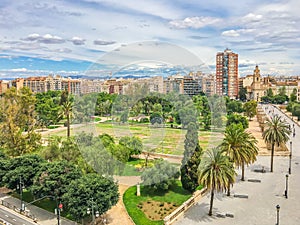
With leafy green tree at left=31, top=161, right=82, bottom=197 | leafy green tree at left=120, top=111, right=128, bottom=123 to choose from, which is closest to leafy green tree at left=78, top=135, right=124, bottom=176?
leafy green tree at left=31, top=161, right=82, bottom=197

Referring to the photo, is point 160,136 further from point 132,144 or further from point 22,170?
point 22,170

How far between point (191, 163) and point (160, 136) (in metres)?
20.8

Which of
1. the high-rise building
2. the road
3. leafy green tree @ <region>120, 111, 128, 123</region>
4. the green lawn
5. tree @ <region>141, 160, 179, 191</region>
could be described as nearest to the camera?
the road

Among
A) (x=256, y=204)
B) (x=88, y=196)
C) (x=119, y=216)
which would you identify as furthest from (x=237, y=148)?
(x=88, y=196)

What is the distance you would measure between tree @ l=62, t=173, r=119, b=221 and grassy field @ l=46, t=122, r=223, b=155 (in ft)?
39.4

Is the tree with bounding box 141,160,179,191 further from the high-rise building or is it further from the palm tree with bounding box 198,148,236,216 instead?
the high-rise building

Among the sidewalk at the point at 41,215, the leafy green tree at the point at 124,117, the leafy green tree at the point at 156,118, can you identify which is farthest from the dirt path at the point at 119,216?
the leafy green tree at the point at 156,118

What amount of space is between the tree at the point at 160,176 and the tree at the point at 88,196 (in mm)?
4840

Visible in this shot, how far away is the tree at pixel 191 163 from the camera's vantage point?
82.1 ft

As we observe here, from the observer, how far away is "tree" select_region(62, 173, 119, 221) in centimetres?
2045

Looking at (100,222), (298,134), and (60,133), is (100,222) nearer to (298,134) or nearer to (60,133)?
(60,133)

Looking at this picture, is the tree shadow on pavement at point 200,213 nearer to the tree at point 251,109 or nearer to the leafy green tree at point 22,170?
the leafy green tree at point 22,170

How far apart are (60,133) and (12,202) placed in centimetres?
3237

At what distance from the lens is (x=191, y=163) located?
25.1 m
